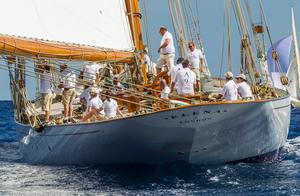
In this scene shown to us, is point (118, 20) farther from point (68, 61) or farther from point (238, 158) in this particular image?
point (238, 158)

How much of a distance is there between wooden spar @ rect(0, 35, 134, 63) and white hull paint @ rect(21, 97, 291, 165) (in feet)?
5.86

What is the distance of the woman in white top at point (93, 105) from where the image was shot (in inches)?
976

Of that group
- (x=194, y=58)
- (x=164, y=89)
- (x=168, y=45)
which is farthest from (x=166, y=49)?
(x=164, y=89)

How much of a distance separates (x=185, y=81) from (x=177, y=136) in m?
2.01

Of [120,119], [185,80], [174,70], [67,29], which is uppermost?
[67,29]

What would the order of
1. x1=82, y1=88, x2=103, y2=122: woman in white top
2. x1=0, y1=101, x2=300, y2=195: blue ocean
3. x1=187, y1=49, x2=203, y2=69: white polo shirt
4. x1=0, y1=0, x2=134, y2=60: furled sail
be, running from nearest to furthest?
x1=0, y1=101, x2=300, y2=195: blue ocean, x1=0, y1=0, x2=134, y2=60: furled sail, x1=82, y1=88, x2=103, y2=122: woman in white top, x1=187, y1=49, x2=203, y2=69: white polo shirt

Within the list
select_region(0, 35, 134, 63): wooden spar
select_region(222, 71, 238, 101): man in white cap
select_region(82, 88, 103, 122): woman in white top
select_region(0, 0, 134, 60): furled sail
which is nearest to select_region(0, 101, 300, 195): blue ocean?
select_region(82, 88, 103, 122): woman in white top

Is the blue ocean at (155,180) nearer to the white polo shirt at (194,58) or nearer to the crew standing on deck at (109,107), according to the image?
the crew standing on deck at (109,107)

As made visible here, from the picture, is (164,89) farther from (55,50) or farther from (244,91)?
(55,50)

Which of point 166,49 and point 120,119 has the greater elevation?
point 166,49

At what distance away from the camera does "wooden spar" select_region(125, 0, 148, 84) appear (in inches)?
1062

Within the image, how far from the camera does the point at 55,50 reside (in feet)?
75.3

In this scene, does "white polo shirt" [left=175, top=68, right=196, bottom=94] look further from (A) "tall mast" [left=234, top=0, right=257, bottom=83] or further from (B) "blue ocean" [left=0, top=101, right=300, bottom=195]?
(A) "tall mast" [left=234, top=0, right=257, bottom=83]

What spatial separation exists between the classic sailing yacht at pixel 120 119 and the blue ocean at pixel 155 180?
0.35 meters
